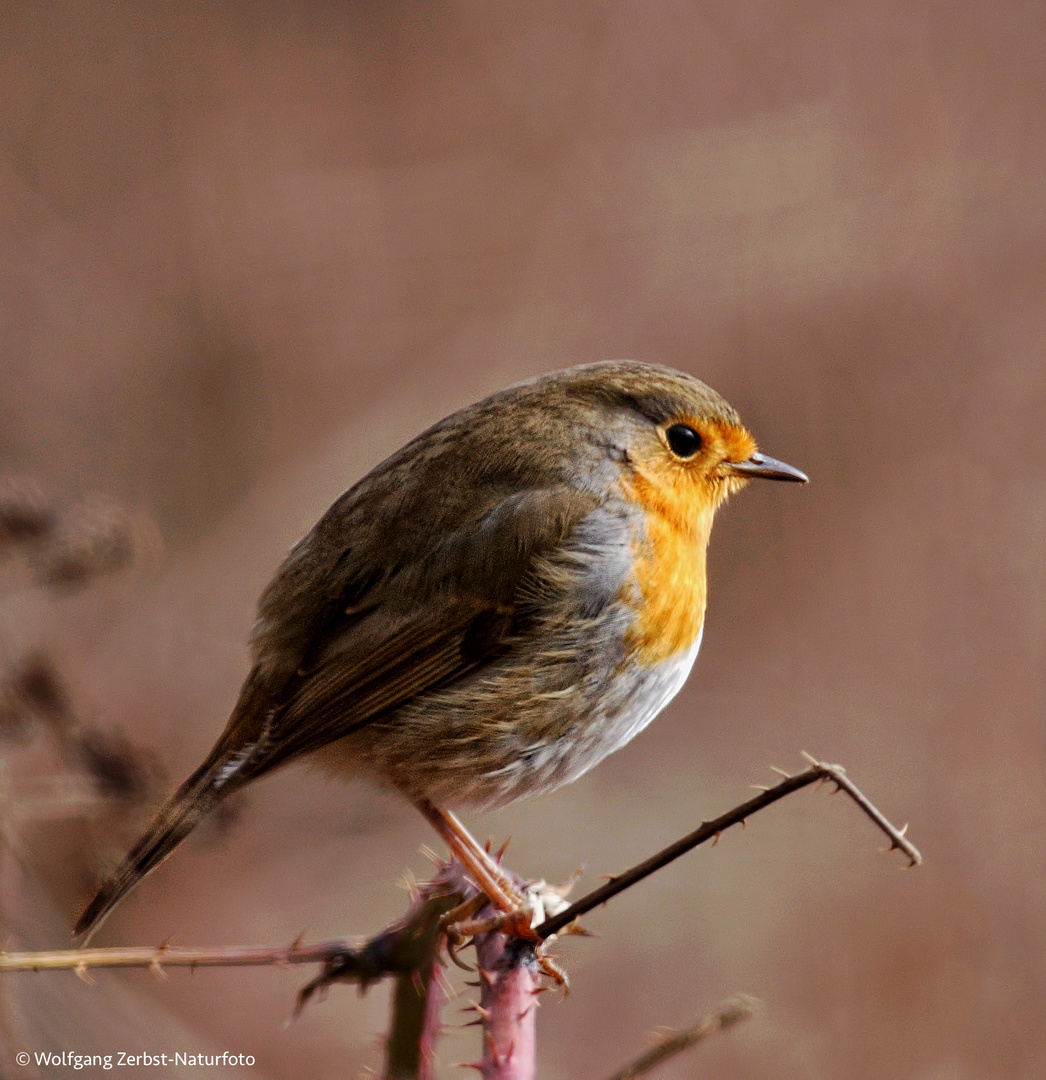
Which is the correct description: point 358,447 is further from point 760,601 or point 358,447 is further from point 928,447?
point 928,447

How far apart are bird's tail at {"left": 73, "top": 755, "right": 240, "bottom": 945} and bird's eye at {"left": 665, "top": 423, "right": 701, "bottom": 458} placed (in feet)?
4.02

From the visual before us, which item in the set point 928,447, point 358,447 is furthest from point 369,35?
point 928,447

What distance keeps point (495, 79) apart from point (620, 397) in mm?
4446

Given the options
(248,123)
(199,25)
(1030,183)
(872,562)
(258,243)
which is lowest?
(872,562)

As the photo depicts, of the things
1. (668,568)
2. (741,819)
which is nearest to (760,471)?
(668,568)

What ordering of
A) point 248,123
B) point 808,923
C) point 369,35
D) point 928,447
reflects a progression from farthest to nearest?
point 369,35
point 248,123
point 928,447
point 808,923

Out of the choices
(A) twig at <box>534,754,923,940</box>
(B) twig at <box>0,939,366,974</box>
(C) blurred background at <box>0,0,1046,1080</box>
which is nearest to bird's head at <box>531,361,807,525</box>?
(A) twig at <box>534,754,923,940</box>

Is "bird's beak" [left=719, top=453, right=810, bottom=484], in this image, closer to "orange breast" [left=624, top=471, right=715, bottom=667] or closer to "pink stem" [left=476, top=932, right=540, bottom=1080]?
"orange breast" [left=624, top=471, right=715, bottom=667]

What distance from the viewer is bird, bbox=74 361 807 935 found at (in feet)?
9.46

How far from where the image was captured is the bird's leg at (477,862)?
2395mm

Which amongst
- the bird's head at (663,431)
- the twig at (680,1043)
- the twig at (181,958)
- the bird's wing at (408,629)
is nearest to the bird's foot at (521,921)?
the twig at (181,958)

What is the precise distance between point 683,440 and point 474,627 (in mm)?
657

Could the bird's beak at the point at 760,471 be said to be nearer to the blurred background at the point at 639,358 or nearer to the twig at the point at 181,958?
the twig at the point at 181,958

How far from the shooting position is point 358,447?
541cm
